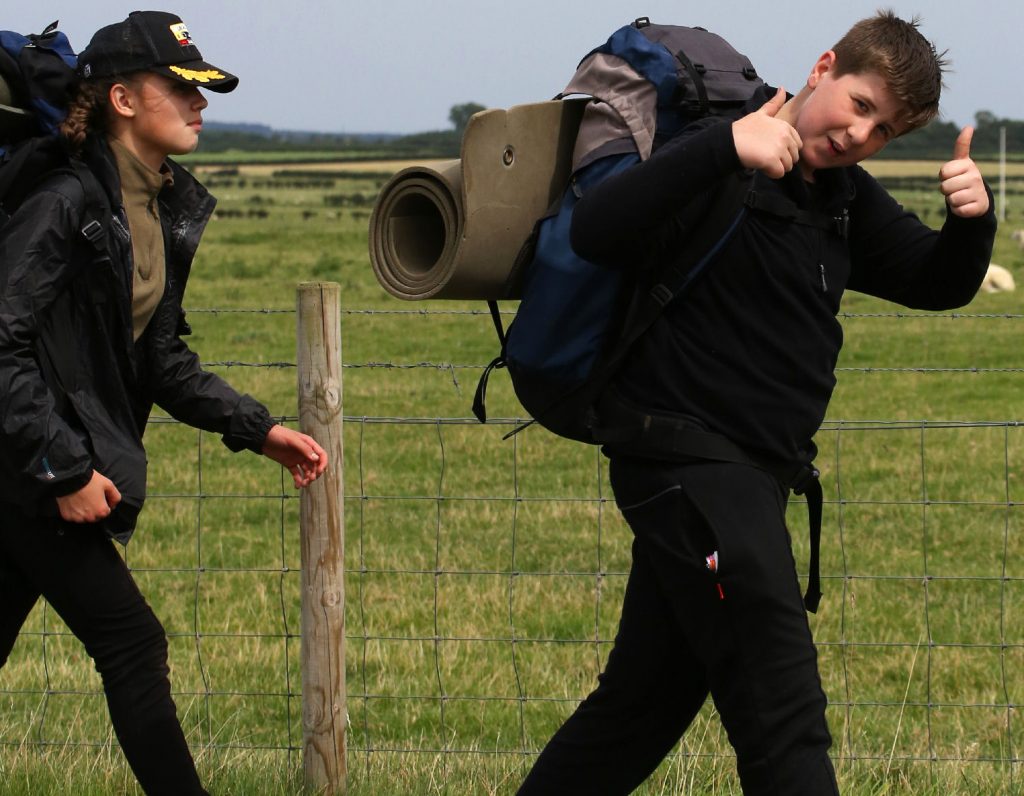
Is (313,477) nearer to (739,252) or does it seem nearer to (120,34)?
(120,34)

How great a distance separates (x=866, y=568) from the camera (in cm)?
816

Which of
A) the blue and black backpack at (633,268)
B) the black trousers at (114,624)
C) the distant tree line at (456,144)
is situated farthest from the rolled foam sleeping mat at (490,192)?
the distant tree line at (456,144)

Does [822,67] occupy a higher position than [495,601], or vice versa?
[822,67]

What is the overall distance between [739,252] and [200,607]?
4.83 metres

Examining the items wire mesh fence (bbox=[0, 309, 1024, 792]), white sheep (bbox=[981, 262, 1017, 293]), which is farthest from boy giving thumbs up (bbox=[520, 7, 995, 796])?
white sheep (bbox=[981, 262, 1017, 293])

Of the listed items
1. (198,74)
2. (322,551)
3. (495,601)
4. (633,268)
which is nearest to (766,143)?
(633,268)

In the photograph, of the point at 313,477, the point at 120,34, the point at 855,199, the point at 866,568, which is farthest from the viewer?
the point at 866,568

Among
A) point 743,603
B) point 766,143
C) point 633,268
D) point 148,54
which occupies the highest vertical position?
point 148,54

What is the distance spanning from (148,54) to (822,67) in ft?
4.95

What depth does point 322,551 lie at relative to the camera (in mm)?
4297

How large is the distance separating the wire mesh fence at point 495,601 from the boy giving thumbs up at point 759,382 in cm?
117

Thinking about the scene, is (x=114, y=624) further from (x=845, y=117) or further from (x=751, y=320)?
(x=845, y=117)

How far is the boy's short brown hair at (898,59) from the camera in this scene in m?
2.87

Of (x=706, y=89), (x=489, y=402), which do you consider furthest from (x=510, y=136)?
(x=489, y=402)
